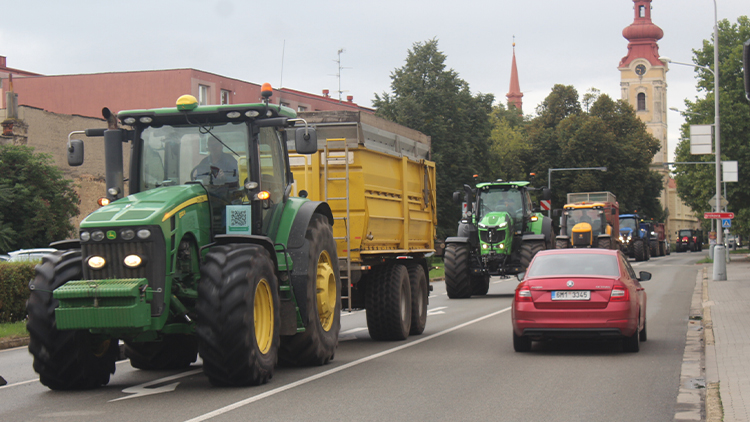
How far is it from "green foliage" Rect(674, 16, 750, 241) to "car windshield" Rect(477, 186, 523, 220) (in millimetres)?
26021

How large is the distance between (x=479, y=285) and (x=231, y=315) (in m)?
18.2

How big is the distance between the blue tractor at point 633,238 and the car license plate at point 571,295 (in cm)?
4325

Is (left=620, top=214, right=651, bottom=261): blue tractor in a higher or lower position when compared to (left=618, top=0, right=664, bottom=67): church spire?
lower

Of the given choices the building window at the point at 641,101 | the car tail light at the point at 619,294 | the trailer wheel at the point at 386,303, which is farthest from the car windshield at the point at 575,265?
the building window at the point at 641,101

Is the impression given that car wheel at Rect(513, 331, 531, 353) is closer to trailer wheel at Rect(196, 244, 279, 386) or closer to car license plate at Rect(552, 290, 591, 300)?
car license plate at Rect(552, 290, 591, 300)

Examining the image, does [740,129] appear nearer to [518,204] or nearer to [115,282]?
[518,204]

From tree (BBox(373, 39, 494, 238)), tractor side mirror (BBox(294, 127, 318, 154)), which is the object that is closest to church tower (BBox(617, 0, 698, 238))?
tree (BBox(373, 39, 494, 238))

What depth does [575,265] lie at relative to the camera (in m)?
12.5

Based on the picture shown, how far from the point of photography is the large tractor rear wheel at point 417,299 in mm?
14930

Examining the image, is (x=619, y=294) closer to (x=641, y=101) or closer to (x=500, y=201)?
(x=500, y=201)

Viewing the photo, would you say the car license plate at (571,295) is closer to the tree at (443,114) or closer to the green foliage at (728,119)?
→ the green foliage at (728,119)

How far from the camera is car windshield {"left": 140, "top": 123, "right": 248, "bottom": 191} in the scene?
32.0 ft

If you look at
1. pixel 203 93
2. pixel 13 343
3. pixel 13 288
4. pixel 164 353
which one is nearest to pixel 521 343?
pixel 164 353

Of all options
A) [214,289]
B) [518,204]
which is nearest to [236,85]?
[518,204]
